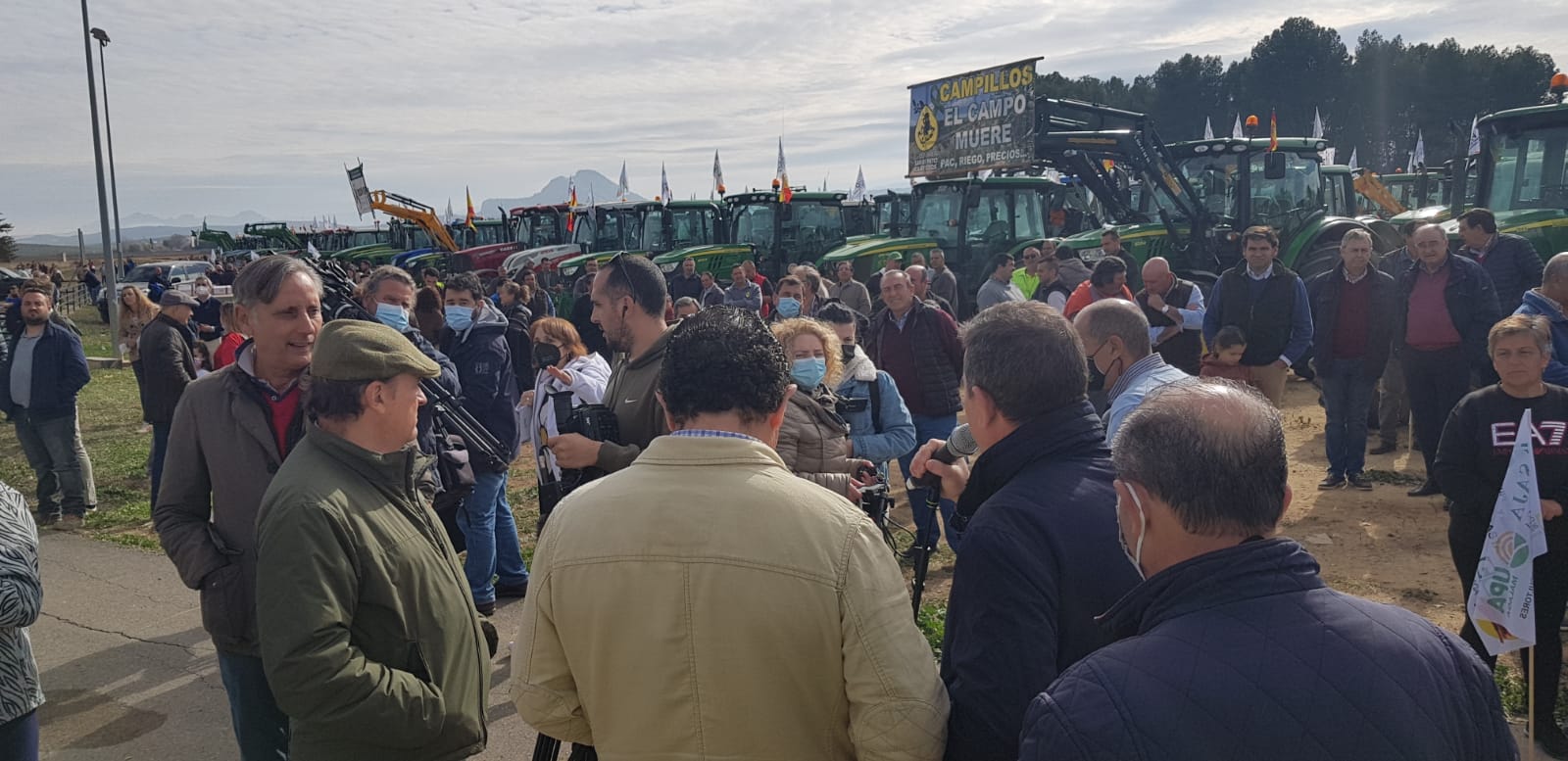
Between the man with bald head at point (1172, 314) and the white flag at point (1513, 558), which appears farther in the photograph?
the man with bald head at point (1172, 314)

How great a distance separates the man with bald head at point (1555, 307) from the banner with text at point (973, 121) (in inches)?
428

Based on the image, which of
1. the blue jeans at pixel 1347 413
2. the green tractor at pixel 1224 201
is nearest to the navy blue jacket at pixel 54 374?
the blue jeans at pixel 1347 413

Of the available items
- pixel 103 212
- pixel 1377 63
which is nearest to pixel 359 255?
pixel 103 212

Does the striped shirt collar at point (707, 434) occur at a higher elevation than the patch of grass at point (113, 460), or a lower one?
higher

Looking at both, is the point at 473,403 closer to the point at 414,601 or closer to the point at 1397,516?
the point at 414,601

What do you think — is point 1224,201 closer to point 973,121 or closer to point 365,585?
point 973,121

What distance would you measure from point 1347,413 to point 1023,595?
6646 millimetres

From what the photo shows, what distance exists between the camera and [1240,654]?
1223 mm

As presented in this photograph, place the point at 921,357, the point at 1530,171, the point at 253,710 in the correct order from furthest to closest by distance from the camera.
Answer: the point at 1530,171 → the point at 921,357 → the point at 253,710

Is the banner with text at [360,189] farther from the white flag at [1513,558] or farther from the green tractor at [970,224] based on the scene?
the white flag at [1513,558]

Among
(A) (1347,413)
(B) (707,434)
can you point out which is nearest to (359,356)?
(B) (707,434)

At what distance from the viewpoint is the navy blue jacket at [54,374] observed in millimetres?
7359

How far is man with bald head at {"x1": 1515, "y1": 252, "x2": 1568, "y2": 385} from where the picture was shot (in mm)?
4684

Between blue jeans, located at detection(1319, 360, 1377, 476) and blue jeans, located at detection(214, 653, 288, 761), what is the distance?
7043mm
